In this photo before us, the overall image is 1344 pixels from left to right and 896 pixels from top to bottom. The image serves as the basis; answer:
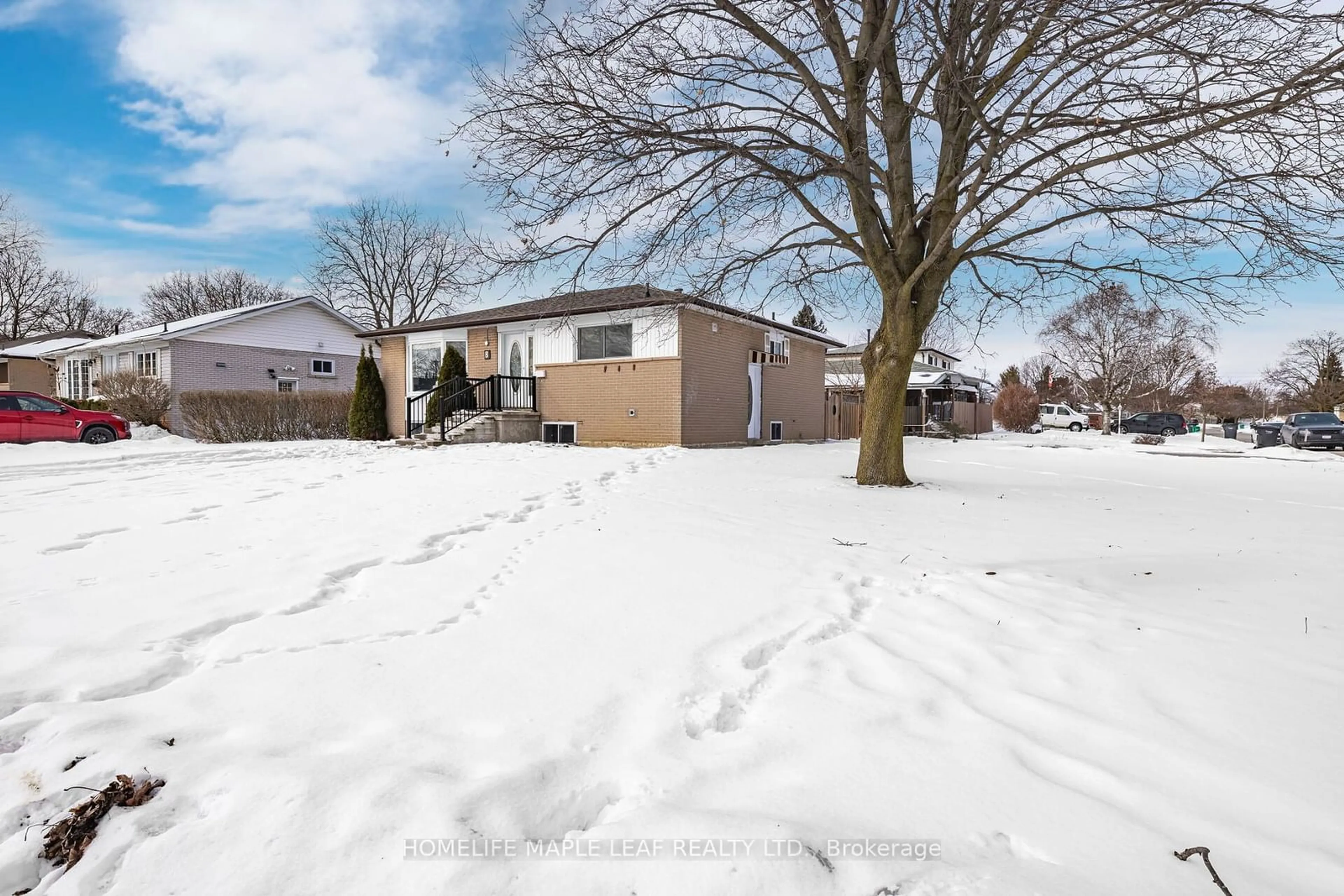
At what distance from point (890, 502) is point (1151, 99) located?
4.56 metres

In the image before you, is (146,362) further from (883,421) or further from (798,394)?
(883,421)

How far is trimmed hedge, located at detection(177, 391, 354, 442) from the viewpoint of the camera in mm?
17125

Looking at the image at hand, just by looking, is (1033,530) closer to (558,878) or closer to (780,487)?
(780,487)

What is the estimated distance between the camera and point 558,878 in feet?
4.18

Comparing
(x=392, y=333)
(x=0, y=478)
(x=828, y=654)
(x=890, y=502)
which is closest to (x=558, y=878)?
(x=828, y=654)

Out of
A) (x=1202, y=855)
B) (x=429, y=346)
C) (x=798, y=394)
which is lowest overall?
(x=1202, y=855)

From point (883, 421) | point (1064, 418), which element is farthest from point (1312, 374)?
point (883, 421)

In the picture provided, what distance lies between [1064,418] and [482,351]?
116 ft

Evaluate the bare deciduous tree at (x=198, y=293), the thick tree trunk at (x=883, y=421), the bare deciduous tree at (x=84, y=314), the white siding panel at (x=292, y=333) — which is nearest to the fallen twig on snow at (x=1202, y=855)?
the thick tree trunk at (x=883, y=421)

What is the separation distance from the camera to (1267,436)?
70.8 feet

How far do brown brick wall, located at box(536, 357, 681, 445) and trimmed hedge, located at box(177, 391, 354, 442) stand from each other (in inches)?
311

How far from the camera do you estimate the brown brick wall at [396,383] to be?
18453 millimetres

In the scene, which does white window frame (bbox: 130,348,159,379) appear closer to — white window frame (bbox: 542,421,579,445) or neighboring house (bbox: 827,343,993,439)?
white window frame (bbox: 542,421,579,445)

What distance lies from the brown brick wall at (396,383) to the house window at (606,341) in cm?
668
